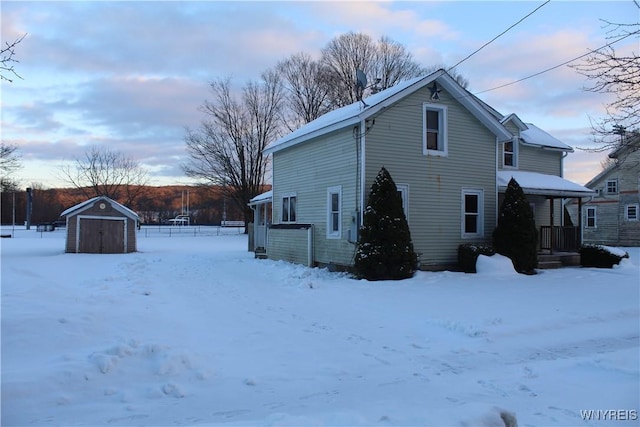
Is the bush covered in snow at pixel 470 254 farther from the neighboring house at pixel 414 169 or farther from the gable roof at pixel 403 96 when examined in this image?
the gable roof at pixel 403 96

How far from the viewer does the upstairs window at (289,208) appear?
19.5 meters

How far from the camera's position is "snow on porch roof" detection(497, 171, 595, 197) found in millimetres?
18375

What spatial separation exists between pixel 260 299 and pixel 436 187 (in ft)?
25.5

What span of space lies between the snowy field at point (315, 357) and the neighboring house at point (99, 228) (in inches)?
583

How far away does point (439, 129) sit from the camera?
647 inches

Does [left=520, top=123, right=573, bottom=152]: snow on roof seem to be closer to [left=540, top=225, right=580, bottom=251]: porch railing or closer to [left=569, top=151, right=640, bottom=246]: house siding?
[left=540, top=225, right=580, bottom=251]: porch railing

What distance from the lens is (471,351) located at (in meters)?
7.24

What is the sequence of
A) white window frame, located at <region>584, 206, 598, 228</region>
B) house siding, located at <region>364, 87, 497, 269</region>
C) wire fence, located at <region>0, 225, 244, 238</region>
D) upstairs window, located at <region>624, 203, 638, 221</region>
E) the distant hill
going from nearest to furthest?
house siding, located at <region>364, 87, 497, 269</region> → upstairs window, located at <region>624, 203, 638, 221</region> → white window frame, located at <region>584, 206, 598, 228</region> → wire fence, located at <region>0, 225, 244, 238</region> → the distant hill

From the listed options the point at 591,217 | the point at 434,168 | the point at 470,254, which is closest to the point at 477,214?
the point at 470,254

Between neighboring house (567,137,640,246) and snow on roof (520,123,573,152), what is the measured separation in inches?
569

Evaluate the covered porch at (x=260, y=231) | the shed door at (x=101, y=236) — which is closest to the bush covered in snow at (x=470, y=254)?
the covered porch at (x=260, y=231)

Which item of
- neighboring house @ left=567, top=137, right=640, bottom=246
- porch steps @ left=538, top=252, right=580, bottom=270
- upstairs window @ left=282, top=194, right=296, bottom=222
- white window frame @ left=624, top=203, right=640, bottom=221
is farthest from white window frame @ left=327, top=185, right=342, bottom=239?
white window frame @ left=624, top=203, right=640, bottom=221

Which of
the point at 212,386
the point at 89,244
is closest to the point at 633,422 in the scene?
the point at 212,386

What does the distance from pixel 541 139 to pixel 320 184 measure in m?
12.0
